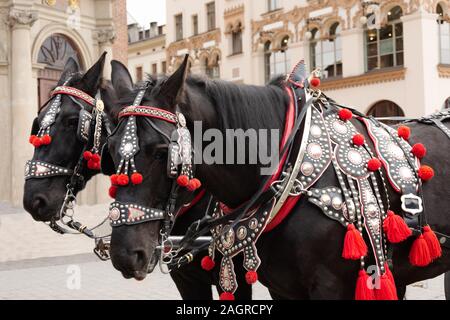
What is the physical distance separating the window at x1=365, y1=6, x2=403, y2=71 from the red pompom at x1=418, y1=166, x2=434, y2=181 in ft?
69.8

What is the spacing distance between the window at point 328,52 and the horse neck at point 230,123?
22.5m

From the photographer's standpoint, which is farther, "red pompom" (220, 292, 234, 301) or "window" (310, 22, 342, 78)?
"window" (310, 22, 342, 78)

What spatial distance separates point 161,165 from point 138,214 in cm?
21

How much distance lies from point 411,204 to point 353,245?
41 cm

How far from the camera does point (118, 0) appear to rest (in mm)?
15148

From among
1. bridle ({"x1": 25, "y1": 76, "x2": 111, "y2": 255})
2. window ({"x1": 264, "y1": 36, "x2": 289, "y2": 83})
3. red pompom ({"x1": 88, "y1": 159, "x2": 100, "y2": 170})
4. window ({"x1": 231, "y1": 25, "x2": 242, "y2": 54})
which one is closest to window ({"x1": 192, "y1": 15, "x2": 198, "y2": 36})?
window ({"x1": 231, "y1": 25, "x2": 242, "y2": 54})

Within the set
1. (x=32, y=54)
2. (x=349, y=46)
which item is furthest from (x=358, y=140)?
(x=349, y=46)

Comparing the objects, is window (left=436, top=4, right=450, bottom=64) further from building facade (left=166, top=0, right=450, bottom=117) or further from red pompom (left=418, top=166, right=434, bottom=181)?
red pompom (left=418, top=166, right=434, bottom=181)

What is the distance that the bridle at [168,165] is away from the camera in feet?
7.67

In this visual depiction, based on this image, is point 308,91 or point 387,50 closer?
point 308,91

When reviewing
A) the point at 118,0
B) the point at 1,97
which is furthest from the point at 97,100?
the point at 118,0

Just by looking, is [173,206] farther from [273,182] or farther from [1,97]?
[1,97]

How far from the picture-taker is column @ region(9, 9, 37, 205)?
38.6 feet

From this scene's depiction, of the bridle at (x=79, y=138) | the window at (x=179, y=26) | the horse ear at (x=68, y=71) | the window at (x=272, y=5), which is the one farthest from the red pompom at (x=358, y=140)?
the window at (x=179, y=26)
